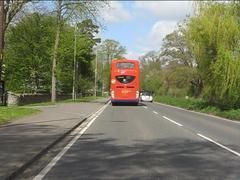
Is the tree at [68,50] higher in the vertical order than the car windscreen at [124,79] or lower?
higher

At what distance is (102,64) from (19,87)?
263 ft

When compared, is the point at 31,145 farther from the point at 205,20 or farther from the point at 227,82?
the point at 205,20

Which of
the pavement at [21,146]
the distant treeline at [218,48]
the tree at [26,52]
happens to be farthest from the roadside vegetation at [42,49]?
the pavement at [21,146]

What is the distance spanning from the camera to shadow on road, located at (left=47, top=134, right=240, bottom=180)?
9891 millimetres

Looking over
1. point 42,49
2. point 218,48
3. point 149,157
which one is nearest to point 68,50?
point 42,49

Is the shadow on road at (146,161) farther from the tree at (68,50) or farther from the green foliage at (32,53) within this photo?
the green foliage at (32,53)

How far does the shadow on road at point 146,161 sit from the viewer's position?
32.4 ft

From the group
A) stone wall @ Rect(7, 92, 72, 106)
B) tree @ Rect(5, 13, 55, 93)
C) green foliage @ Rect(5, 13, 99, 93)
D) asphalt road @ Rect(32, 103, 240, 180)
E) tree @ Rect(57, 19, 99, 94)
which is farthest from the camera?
tree @ Rect(5, 13, 55, 93)

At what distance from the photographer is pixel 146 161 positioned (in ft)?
38.6

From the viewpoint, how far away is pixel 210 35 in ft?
128

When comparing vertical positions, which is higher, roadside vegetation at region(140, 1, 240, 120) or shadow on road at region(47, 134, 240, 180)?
roadside vegetation at region(140, 1, 240, 120)

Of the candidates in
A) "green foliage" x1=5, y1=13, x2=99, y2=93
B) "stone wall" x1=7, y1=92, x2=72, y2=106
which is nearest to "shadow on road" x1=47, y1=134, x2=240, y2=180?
"stone wall" x1=7, y1=92, x2=72, y2=106

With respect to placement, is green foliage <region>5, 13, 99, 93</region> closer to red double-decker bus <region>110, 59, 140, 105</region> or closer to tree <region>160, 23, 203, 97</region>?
red double-decker bus <region>110, 59, 140, 105</region>

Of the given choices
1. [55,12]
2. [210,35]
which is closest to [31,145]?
[210,35]
